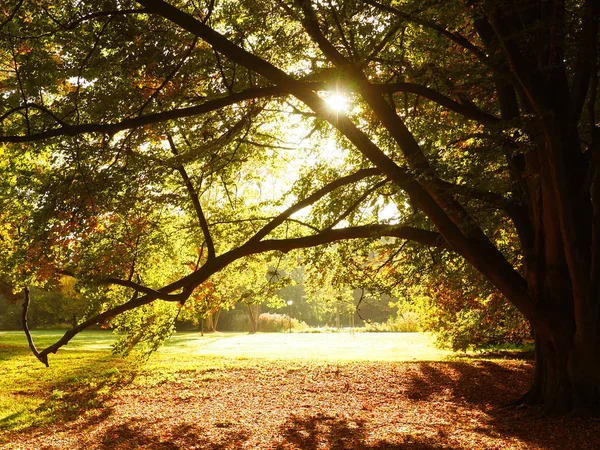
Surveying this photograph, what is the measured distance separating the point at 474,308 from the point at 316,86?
8.48 meters

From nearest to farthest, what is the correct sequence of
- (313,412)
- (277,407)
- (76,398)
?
(313,412) < (277,407) < (76,398)

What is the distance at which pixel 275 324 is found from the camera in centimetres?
3625

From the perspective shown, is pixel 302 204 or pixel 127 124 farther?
pixel 302 204

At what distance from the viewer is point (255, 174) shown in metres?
11.3

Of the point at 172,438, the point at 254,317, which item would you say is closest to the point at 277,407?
the point at 172,438

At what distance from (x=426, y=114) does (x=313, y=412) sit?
525cm

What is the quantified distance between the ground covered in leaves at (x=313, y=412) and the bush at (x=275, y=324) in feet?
77.0

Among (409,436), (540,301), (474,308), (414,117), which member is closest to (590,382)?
(540,301)

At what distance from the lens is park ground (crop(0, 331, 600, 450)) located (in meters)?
6.16

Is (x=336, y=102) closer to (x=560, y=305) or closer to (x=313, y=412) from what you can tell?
(x=560, y=305)

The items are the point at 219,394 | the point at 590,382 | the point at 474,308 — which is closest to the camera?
the point at 590,382

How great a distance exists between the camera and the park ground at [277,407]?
6.16 m

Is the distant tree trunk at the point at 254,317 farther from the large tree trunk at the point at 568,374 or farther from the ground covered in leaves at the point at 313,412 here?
the large tree trunk at the point at 568,374

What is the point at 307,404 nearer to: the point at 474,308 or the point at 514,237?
the point at 514,237
